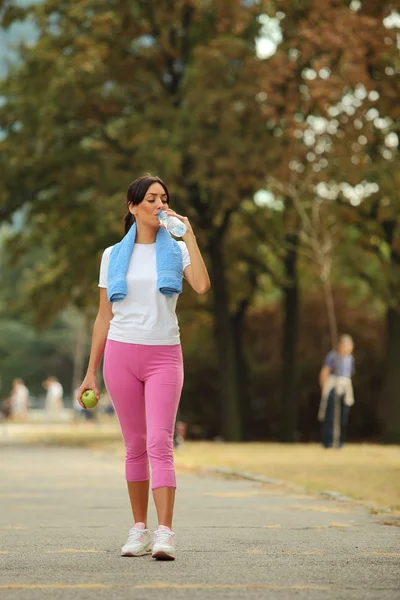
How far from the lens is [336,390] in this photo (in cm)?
2444

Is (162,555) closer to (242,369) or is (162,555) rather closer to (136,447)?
(136,447)

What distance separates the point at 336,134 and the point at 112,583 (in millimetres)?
20885

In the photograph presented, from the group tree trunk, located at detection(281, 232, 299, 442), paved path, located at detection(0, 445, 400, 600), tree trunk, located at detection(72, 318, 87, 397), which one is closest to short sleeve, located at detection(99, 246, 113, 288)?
paved path, located at detection(0, 445, 400, 600)

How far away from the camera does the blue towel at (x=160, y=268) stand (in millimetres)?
8188

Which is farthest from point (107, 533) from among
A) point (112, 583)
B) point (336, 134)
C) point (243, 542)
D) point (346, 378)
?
point (336, 134)

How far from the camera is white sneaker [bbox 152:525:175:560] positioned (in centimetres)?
786

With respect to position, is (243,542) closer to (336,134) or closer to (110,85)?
(336,134)

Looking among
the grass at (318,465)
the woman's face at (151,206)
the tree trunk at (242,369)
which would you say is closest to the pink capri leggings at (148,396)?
the woman's face at (151,206)

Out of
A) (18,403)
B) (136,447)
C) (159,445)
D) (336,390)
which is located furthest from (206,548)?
Answer: (18,403)

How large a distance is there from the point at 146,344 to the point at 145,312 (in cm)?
18

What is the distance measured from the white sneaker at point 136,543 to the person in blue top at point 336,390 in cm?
1601

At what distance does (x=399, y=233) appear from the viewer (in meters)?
28.5

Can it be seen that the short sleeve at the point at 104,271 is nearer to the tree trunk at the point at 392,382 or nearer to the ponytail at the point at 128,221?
the ponytail at the point at 128,221

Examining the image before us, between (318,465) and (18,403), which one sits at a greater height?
(18,403)
